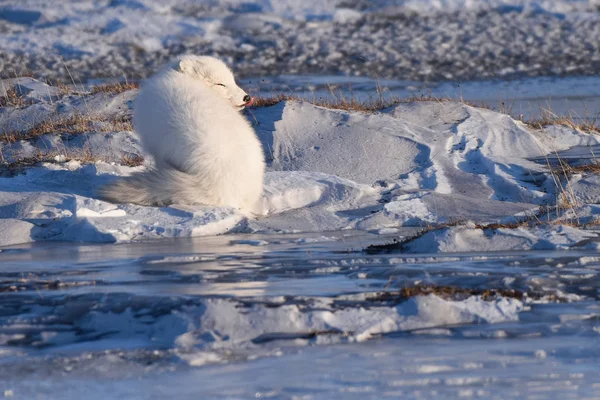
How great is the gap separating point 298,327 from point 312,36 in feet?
67.1

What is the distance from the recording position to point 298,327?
15.1ft

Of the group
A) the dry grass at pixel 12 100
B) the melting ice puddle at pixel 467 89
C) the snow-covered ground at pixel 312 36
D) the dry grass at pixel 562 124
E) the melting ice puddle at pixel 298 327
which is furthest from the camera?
the snow-covered ground at pixel 312 36

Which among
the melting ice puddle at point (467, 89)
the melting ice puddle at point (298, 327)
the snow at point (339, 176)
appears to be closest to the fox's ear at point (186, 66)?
the snow at point (339, 176)

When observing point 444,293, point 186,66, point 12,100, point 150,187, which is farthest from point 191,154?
point 12,100

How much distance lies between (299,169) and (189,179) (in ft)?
6.85

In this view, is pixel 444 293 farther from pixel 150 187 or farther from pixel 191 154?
pixel 150 187

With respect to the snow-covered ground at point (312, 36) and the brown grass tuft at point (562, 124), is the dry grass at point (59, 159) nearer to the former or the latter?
the brown grass tuft at point (562, 124)

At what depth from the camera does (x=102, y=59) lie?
74.1 ft

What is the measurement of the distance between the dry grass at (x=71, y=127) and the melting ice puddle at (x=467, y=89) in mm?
6366

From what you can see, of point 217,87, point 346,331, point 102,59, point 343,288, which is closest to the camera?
point 346,331

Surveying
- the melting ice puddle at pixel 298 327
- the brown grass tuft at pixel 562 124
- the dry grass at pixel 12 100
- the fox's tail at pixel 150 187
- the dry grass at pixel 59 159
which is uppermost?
the melting ice puddle at pixel 298 327

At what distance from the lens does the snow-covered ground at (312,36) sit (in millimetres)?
21391

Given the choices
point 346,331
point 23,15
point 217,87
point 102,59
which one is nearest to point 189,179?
point 217,87

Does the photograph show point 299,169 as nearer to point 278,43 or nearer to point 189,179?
point 189,179
